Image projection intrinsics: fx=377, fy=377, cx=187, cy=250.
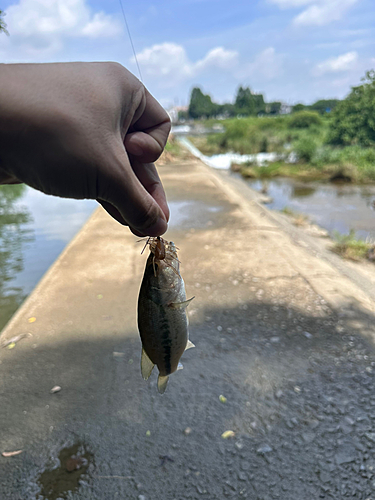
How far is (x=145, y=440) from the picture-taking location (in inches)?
124

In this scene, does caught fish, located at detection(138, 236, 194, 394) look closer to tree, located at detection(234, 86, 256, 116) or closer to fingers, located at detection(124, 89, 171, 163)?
fingers, located at detection(124, 89, 171, 163)

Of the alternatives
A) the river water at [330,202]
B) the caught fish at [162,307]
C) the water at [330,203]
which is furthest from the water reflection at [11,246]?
the water at [330,203]

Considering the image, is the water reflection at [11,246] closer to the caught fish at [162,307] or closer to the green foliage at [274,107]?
the caught fish at [162,307]

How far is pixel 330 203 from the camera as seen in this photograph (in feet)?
51.9

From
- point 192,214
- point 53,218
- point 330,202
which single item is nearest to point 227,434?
point 192,214

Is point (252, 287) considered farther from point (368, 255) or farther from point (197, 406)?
point (368, 255)

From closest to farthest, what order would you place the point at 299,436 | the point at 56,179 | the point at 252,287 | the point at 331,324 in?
the point at 56,179 < the point at 299,436 < the point at 331,324 < the point at 252,287

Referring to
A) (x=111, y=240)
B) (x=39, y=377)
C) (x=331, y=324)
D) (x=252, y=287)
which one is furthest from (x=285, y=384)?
(x=111, y=240)

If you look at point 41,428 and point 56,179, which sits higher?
point 56,179

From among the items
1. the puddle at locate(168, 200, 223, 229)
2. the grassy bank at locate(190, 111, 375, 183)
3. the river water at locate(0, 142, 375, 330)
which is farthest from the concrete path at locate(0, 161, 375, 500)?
the grassy bank at locate(190, 111, 375, 183)

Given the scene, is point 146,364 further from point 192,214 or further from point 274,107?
point 274,107

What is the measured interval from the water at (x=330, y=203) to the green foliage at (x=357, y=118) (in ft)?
22.7

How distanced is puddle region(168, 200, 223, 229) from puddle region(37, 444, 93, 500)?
630cm

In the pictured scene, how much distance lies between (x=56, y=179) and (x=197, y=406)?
2.77 metres
